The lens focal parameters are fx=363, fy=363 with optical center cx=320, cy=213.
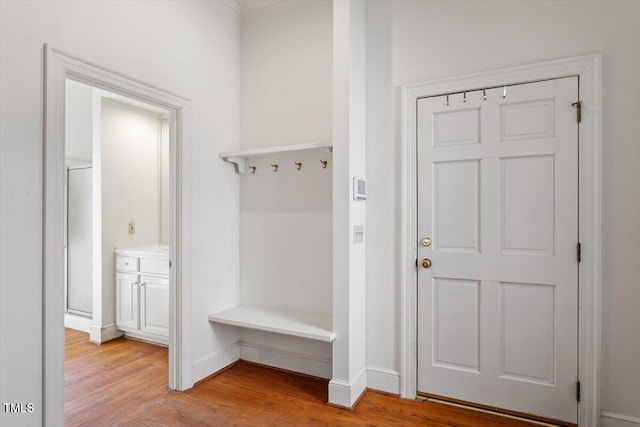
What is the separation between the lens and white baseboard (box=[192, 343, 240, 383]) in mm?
2813

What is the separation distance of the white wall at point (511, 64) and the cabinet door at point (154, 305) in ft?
6.65

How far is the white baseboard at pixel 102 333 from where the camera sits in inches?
145

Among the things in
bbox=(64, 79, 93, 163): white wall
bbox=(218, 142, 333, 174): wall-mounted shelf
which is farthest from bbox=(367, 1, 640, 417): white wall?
bbox=(64, 79, 93, 163): white wall

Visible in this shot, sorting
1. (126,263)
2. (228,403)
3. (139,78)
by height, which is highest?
(139,78)

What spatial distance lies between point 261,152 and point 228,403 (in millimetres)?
1847

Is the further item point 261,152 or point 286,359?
point 286,359

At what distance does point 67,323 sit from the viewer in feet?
13.7

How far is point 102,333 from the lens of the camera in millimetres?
3686

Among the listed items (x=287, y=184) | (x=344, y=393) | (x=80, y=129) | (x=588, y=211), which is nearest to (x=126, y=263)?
(x=80, y=129)

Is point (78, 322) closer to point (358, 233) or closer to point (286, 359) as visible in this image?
point (286, 359)

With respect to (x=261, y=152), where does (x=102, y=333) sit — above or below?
below

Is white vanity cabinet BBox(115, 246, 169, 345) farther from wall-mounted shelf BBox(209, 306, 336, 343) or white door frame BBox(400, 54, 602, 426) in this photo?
white door frame BBox(400, 54, 602, 426)

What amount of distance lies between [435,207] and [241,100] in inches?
78.2

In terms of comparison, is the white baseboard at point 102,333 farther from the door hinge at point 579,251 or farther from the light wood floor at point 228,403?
the door hinge at point 579,251
